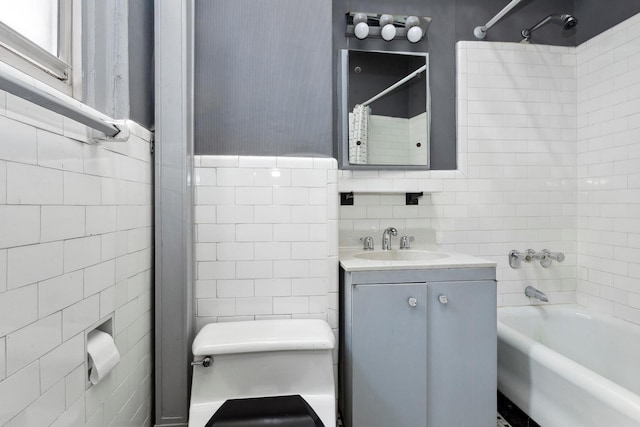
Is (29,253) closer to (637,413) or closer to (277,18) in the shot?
(277,18)

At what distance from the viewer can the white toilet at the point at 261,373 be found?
1207mm

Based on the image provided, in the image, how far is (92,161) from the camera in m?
0.92

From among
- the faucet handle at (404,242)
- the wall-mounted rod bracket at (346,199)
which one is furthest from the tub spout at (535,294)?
the wall-mounted rod bracket at (346,199)

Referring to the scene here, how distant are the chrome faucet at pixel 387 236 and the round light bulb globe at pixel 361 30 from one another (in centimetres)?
118

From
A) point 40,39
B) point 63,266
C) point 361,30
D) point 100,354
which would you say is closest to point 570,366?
point 100,354

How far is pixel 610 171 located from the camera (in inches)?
75.4

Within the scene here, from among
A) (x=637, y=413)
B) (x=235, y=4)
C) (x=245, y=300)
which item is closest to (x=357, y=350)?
(x=245, y=300)

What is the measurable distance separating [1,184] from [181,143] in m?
0.74

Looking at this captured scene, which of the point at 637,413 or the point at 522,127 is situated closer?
the point at 637,413

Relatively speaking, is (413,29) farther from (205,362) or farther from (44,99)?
(205,362)

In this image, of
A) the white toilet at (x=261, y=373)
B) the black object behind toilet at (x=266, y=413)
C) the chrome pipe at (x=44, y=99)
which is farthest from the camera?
the white toilet at (x=261, y=373)

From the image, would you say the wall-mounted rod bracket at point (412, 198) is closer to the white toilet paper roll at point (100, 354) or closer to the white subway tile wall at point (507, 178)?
the white subway tile wall at point (507, 178)

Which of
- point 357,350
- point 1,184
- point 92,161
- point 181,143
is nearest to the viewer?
point 1,184

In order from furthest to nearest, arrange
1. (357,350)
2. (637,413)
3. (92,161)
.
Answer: (357,350), (637,413), (92,161)
